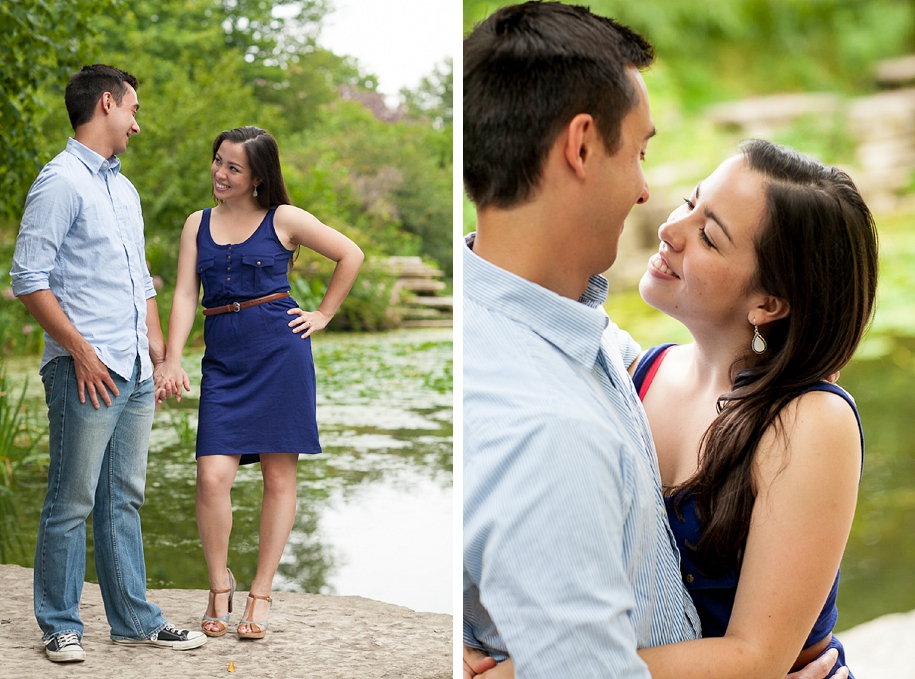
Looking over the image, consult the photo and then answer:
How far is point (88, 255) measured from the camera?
2170mm

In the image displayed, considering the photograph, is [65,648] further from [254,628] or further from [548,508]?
[548,508]

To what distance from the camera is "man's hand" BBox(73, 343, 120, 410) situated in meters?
2.11

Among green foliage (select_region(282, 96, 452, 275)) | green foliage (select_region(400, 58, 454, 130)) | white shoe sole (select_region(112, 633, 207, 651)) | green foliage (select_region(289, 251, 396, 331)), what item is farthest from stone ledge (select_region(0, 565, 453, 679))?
green foliage (select_region(400, 58, 454, 130))

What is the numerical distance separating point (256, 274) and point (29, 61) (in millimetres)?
1514

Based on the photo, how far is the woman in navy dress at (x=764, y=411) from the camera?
3.26ft

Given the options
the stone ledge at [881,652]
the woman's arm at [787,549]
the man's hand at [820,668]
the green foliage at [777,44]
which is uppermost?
the green foliage at [777,44]

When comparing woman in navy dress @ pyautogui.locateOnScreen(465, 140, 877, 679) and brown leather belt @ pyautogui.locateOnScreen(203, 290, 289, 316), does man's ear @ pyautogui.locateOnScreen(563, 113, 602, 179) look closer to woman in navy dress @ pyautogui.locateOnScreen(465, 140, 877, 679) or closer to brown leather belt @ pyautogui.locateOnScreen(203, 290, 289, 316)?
woman in navy dress @ pyautogui.locateOnScreen(465, 140, 877, 679)

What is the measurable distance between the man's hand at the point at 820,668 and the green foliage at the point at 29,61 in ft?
9.86

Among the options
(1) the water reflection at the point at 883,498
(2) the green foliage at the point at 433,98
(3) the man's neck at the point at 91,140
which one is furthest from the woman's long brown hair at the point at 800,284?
(2) the green foliage at the point at 433,98

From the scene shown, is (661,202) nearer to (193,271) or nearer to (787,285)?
(193,271)

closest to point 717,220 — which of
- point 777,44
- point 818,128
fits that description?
point 818,128

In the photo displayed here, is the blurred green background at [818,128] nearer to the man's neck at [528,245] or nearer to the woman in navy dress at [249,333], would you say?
the woman in navy dress at [249,333]

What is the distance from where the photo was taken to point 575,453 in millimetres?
763

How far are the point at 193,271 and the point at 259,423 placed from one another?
1.36 feet
